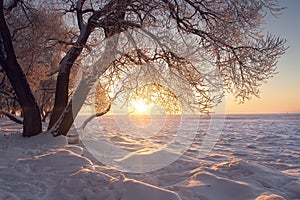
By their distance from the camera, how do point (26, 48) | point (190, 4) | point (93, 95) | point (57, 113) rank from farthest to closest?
point (26, 48)
point (93, 95)
point (57, 113)
point (190, 4)

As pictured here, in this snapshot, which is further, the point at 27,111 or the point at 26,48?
the point at 26,48

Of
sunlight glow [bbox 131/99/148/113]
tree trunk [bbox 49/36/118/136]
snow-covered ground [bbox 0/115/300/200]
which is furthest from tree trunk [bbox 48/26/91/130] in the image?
snow-covered ground [bbox 0/115/300/200]

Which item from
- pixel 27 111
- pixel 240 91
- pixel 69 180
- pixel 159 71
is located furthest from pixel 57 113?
pixel 240 91

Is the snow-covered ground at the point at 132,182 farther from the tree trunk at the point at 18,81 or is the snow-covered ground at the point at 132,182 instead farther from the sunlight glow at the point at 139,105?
the sunlight glow at the point at 139,105

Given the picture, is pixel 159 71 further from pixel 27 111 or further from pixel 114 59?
pixel 27 111

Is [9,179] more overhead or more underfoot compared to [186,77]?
more underfoot

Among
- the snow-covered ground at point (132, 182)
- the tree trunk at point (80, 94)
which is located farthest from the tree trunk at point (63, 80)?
the snow-covered ground at point (132, 182)

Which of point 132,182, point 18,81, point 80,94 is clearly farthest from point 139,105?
point 132,182

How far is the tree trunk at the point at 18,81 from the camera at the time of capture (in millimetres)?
8641

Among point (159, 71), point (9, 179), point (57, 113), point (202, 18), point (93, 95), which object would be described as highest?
point (202, 18)

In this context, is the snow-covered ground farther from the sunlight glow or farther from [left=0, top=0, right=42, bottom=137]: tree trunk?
the sunlight glow

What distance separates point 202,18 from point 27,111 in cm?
674

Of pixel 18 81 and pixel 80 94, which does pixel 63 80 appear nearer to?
pixel 80 94

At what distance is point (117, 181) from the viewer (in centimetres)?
413
